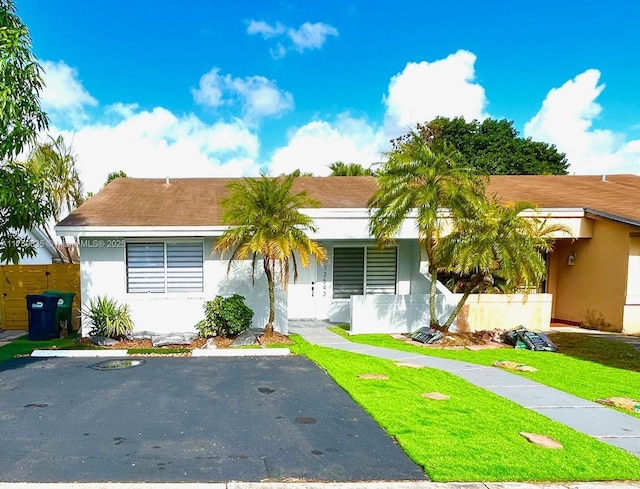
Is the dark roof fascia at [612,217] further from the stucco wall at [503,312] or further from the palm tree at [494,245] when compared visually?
the palm tree at [494,245]

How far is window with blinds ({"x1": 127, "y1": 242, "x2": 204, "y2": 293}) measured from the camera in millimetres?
11164

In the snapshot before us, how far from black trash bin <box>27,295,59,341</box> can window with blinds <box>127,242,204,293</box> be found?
81.3 inches

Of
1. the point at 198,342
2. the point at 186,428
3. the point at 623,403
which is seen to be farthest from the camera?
the point at 198,342

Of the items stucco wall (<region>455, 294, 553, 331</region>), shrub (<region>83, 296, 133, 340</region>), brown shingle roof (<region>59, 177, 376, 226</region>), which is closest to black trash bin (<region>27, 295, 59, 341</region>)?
shrub (<region>83, 296, 133, 340</region>)

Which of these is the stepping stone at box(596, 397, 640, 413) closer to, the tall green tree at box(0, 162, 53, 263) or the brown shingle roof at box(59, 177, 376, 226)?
the brown shingle roof at box(59, 177, 376, 226)

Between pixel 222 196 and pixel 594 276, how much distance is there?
41.6 ft

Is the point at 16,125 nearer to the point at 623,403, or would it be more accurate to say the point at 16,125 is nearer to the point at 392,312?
the point at 392,312

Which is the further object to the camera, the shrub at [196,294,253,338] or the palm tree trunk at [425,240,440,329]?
the palm tree trunk at [425,240,440,329]

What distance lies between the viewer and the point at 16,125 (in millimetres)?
6758

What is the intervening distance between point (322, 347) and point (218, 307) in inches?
114

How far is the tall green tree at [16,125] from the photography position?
6.52m

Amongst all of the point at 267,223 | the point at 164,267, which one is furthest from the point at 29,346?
the point at 267,223

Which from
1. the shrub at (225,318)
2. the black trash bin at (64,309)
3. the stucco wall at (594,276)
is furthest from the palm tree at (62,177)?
the stucco wall at (594,276)

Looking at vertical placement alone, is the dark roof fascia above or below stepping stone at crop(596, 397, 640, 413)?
above
